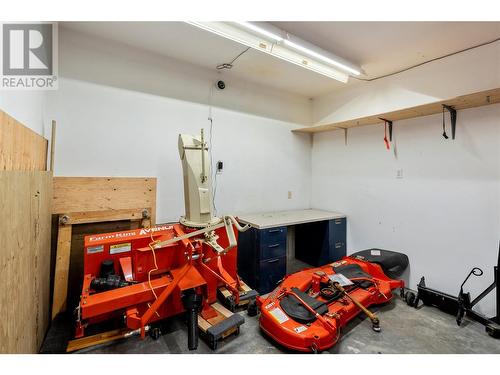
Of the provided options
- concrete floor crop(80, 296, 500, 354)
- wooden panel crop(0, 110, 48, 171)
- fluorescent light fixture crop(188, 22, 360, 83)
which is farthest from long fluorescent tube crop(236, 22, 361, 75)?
concrete floor crop(80, 296, 500, 354)

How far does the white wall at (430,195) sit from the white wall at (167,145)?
97cm

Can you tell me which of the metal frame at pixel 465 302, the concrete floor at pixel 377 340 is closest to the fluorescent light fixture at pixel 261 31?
the concrete floor at pixel 377 340

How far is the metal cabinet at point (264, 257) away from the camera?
267 centimetres

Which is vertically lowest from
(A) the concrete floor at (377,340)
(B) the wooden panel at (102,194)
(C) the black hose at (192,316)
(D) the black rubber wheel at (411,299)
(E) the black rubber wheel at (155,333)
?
(A) the concrete floor at (377,340)

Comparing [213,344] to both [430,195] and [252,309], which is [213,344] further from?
[430,195]

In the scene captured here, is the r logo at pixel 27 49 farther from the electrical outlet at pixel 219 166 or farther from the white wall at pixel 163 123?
the electrical outlet at pixel 219 166

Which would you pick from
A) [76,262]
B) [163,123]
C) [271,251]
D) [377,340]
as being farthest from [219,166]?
[377,340]

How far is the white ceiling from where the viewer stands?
2.12 m

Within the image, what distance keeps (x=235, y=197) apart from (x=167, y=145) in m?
1.14

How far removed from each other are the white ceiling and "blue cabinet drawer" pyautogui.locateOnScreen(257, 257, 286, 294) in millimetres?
2417

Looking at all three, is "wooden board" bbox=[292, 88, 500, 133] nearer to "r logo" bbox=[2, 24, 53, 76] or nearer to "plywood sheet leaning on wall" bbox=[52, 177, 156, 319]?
"plywood sheet leaning on wall" bbox=[52, 177, 156, 319]

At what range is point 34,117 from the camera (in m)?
1.87

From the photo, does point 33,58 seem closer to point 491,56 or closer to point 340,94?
point 340,94
